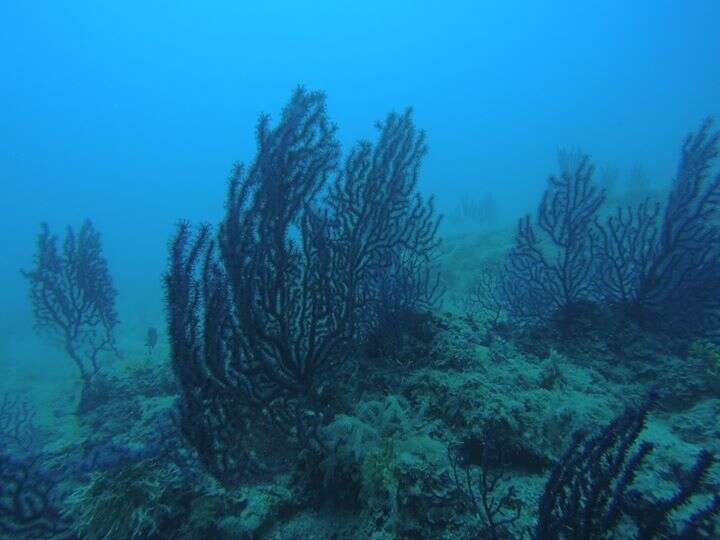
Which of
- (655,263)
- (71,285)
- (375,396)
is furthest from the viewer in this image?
(71,285)

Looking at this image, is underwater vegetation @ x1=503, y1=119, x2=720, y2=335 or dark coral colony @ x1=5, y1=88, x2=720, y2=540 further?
underwater vegetation @ x1=503, y1=119, x2=720, y2=335

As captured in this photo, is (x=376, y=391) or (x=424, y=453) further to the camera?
(x=376, y=391)

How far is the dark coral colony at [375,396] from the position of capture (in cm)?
288

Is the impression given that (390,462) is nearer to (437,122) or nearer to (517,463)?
(517,463)

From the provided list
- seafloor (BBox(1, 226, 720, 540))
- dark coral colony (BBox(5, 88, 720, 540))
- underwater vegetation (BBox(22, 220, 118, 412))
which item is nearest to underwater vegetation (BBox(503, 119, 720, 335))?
dark coral colony (BBox(5, 88, 720, 540))

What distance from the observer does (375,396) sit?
171 inches

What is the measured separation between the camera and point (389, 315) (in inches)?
213

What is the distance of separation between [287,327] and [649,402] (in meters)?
2.76

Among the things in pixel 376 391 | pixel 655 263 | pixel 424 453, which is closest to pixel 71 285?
pixel 376 391

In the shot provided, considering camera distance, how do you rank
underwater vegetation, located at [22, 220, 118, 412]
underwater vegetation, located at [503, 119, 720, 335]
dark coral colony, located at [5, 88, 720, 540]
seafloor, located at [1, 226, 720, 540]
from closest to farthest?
dark coral colony, located at [5, 88, 720, 540] → seafloor, located at [1, 226, 720, 540] → underwater vegetation, located at [503, 119, 720, 335] → underwater vegetation, located at [22, 220, 118, 412]

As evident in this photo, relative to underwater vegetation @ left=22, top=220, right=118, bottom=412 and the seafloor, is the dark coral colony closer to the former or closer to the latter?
the seafloor

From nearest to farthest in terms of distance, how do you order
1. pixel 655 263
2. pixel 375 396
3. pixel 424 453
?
1. pixel 424 453
2. pixel 375 396
3. pixel 655 263

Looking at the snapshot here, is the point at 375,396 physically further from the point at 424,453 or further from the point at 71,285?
the point at 71,285

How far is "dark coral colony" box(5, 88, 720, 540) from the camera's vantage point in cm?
288
